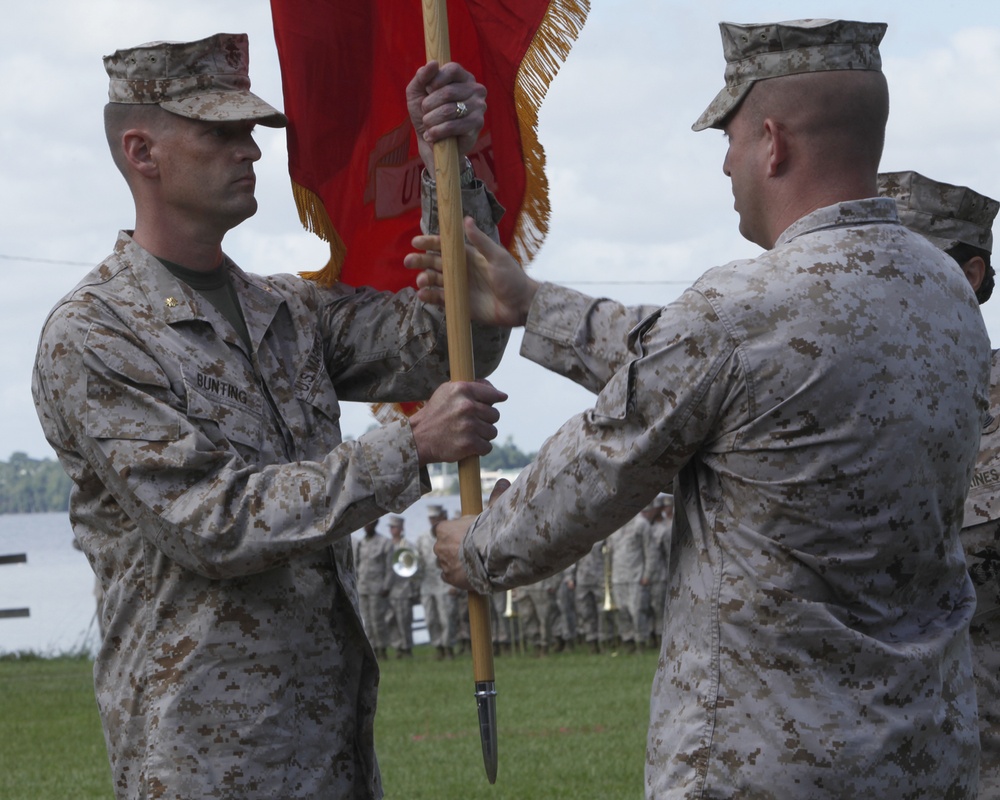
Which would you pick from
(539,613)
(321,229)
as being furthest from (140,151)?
(539,613)

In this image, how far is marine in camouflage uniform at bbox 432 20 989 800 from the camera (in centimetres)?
290

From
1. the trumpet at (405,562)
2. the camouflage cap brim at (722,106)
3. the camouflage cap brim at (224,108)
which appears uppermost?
the trumpet at (405,562)

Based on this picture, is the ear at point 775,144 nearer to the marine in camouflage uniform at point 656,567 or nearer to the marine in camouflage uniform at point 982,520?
the marine in camouflage uniform at point 982,520

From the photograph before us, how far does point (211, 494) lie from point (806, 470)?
144 cm

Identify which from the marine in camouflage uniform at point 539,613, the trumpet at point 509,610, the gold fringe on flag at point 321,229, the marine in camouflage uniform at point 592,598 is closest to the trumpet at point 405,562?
the trumpet at point 509,610

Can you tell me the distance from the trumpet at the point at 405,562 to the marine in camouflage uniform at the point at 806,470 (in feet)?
77.6

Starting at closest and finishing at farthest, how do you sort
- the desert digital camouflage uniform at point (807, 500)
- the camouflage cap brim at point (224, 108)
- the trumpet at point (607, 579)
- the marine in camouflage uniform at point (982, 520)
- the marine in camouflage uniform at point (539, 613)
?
the desert digital camouflage uniform at point (807, 500), the camouflage cap brim at point (224, 108), the marine in camouflage uniform at point (982, 520), the marine in camouflage uniform at point (539, 613), the trumpet at point (607, 579)

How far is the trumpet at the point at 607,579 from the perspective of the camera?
1008 inches

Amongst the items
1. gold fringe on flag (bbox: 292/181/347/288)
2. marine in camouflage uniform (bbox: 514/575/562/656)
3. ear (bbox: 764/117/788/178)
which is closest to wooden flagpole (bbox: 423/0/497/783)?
gold fringe on flag (bbox: 292/181/347/288)

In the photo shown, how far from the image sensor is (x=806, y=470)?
Answer: 9.54ft

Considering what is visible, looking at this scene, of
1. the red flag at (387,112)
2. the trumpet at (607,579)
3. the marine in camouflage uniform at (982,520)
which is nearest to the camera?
the marine in camouflage uniform at (982,520)

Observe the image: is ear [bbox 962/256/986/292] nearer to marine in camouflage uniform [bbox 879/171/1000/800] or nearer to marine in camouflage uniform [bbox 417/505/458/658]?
marine in camouflage uniform [bbox 879/171/1000/800]

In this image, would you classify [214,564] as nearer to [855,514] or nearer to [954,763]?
[855,514]

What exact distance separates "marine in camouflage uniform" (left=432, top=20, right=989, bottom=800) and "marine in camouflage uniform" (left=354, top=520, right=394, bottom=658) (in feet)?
77.1
